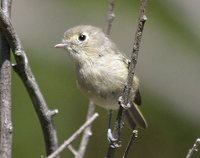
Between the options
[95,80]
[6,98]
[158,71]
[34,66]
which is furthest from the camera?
[158,71]

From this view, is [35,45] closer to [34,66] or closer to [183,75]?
[34,66]

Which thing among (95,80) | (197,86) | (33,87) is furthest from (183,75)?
(33,87)

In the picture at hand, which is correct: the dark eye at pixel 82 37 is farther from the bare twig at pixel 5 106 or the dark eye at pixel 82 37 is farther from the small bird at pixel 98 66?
the bare twig at pixel 5 106

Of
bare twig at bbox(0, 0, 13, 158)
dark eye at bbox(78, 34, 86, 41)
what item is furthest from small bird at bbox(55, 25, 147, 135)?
bare twig at bbox(0, 0, 13, 158)

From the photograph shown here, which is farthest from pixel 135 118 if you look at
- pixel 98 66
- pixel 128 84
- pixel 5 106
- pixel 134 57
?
pixel 5 106

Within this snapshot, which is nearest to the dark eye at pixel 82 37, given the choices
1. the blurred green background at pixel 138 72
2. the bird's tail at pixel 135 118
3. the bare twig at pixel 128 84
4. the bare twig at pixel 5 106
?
the bird's tail at pixel 135 118

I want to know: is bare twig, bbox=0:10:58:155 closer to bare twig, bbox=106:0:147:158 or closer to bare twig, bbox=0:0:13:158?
bare twig, bbox=0:0:13:158

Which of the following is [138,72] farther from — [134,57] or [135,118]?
[134,57]
